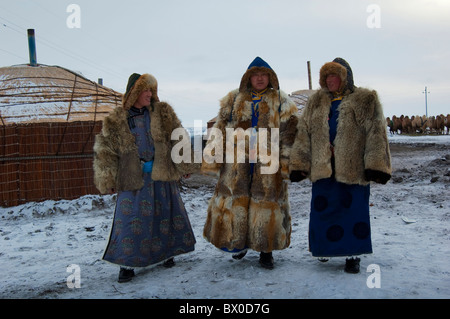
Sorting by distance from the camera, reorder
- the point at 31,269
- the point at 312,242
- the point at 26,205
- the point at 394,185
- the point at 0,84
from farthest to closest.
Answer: the point at 0,84, the point at 394,185, the point at 26,205, the point at 31,269, the point at 312,242

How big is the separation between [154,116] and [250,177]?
2.94ft

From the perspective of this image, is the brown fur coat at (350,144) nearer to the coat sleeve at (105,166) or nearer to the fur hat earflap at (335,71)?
the fur hat earflap at (335,71)

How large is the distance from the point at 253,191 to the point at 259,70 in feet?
3.05

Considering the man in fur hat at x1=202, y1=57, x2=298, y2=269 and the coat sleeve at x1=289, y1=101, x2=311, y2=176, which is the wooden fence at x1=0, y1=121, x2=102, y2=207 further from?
the coat sleeve at x1=289, y1=101, x2=311, y2=176

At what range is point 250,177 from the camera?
3088 millimetres

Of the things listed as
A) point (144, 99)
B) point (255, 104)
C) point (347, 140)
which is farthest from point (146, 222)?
point (347, 140)

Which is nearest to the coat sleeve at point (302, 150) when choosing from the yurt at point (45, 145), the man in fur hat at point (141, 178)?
the man in fur hat at point (141, 178)

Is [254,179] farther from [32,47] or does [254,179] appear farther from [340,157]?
[32,47]

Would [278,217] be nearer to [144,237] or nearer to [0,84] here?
[144,237]

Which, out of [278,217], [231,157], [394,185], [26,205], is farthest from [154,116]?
[394,185]

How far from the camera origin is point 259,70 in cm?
312

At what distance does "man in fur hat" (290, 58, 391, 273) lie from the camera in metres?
2.73

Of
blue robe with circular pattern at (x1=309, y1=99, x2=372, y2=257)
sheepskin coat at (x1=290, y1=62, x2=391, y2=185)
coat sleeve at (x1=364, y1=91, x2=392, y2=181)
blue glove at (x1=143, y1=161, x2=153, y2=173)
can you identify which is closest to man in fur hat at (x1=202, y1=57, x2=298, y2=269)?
sheepskin coat at (x1=290, y1=62, x2=391, y2=185)

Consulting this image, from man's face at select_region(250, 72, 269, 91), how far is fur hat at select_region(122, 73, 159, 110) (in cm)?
78
